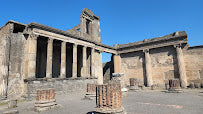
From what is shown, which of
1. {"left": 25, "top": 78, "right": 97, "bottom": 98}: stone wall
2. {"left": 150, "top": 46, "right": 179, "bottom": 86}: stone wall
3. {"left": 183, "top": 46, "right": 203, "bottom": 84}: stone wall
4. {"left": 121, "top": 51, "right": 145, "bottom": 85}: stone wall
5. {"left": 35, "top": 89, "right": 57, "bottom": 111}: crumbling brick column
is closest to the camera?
{"left": 35, "top": 89, "right": 57, "bottom": 111}: crumbling brick column

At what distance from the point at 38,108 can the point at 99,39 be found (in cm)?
1450

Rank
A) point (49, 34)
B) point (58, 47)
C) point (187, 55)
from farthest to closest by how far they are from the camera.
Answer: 1. point (58, 47)
2. point (187, 55)
3. point (49, 34)

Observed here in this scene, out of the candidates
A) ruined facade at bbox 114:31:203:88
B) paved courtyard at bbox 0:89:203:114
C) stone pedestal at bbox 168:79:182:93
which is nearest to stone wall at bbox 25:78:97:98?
paved courtyard at bbox 0:89:203:114

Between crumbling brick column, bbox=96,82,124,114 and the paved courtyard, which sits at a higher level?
crumbling brick column, bbox=96,82,124,114

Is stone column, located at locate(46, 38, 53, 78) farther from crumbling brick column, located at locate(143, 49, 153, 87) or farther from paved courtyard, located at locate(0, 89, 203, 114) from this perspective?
crumbling brick column, located at locate(143, 49, 153, 87)

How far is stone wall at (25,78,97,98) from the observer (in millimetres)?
9452

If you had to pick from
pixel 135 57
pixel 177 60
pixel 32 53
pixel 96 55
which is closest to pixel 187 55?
pixel 177 60

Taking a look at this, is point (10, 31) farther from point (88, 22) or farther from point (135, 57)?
point (135, 57)

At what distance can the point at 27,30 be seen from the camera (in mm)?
10484

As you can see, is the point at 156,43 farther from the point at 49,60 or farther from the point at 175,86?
the point at 49,60

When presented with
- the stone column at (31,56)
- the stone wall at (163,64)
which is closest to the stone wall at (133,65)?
the stone wall at (163,64)

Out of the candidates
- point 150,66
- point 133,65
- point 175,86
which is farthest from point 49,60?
point 150,66

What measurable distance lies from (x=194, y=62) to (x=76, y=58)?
42.4 feet

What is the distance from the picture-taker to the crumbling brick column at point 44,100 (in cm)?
581
